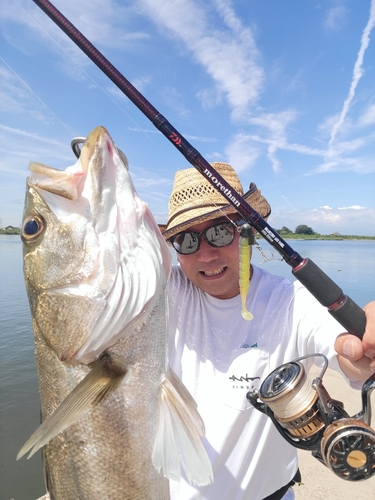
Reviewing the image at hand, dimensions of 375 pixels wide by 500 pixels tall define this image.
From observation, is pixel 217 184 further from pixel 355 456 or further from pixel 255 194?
pixel 355 456

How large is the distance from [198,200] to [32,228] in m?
1.46

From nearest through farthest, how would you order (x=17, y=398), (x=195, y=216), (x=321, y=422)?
(x=321, y=422) < (x=195, y=216) < (x=17, y=398)

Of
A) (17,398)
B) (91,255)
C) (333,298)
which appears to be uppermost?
(91,255)

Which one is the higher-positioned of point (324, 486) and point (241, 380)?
point (241, 380)

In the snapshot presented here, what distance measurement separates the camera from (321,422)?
6.31 ft

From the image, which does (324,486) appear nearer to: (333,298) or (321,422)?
(321,422)

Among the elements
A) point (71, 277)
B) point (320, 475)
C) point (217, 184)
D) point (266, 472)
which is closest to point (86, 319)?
point (71, 277)

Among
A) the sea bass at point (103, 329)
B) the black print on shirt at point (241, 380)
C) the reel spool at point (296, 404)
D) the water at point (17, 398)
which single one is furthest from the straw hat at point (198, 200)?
the reel spool at point (296, 404)

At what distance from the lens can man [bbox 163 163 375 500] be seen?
8.22 ft

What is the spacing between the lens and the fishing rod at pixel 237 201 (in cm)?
200

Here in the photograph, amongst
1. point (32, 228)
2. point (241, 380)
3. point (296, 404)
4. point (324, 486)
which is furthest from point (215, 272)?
point (324, 486)

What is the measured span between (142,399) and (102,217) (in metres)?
0.90

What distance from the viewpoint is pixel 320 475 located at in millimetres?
4770

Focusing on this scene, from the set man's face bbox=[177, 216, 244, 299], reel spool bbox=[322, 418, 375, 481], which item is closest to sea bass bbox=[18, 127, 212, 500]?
reel spool bbox=[322, 418, 375, 481]
